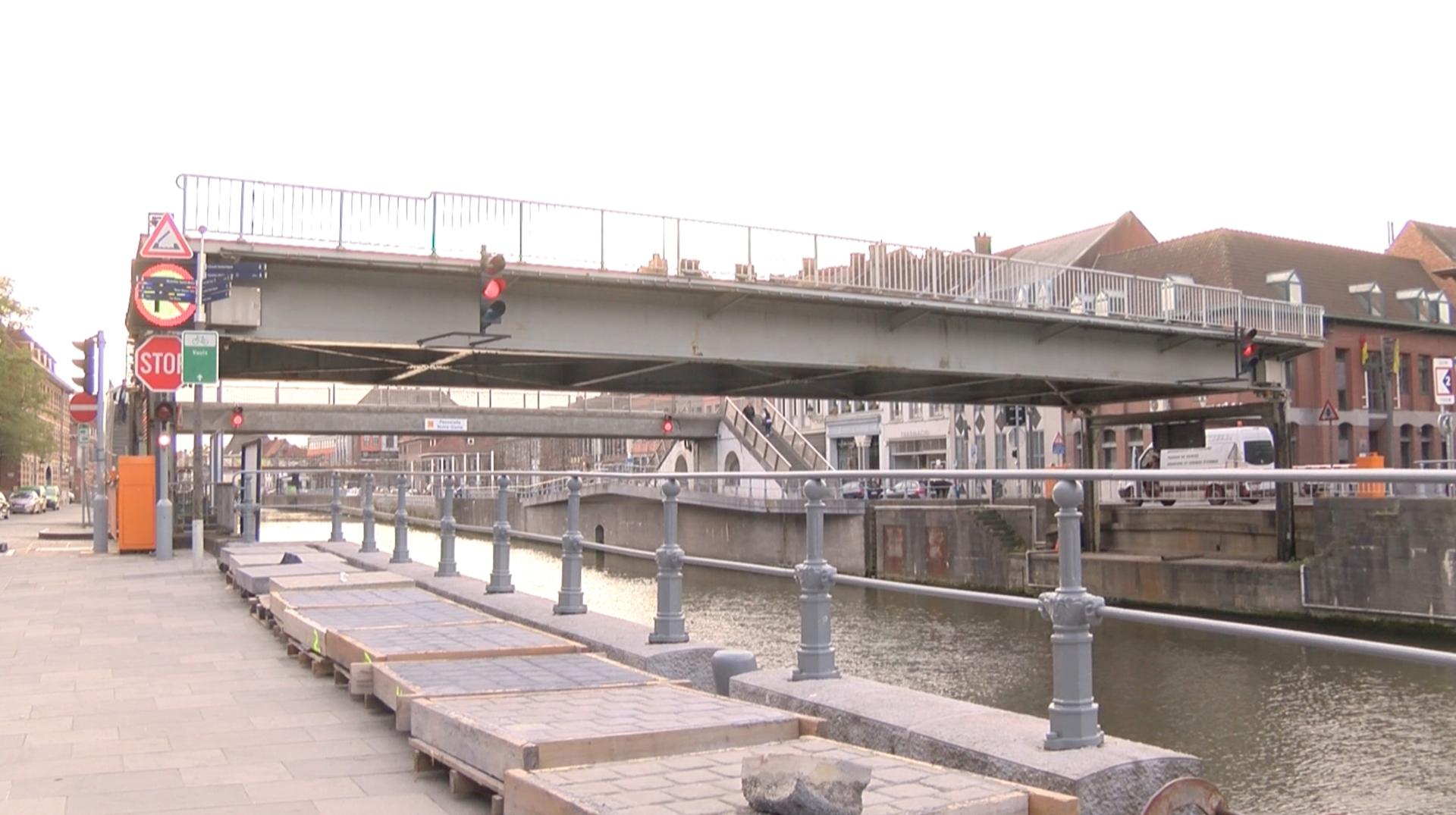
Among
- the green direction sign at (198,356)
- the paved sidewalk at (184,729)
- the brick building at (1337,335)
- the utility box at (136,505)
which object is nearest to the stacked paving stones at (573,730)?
the paved sidewalk at (184,729)

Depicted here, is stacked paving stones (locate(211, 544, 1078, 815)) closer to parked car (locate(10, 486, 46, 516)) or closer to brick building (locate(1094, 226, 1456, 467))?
brick building (locate(1094, 226, 1456, 467))

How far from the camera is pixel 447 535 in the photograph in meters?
12.1

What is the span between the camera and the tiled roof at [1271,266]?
51.4 metres

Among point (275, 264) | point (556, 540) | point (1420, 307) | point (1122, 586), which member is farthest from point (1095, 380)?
point (1420, 307)

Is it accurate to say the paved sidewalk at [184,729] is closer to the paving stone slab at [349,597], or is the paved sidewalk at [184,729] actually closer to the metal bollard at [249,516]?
the paving stone slab at [349,597]

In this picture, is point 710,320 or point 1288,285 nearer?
→ point 710,320

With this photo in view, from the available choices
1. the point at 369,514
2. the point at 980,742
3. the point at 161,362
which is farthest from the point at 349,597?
the point at 161,362

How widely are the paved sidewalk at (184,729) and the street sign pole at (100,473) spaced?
41.6ft

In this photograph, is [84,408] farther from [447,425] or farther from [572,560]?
[447,425]

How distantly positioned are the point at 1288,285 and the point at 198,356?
4378cm

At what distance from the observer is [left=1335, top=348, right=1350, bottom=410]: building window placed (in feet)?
160

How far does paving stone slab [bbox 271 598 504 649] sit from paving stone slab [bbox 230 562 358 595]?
210 cm

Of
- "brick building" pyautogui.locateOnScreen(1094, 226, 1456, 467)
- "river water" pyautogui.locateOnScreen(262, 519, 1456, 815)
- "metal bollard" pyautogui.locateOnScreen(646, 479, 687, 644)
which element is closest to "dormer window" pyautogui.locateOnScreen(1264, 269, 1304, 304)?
"brick building" pyautogui.locateOnScreen(1094, 226, 1456, 467)

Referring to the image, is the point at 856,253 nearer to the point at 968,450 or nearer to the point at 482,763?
the point at 482,763
